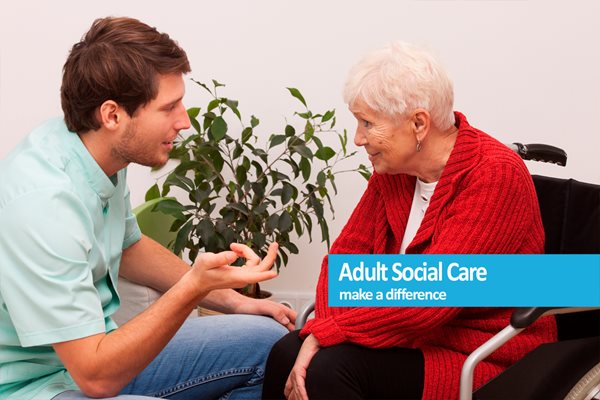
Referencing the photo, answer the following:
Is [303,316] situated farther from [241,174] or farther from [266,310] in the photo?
[241,174]

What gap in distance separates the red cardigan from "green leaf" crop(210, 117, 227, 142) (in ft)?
4.14

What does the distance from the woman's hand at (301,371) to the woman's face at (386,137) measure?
44cm

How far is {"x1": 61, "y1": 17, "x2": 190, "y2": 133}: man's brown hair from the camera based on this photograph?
1.75m

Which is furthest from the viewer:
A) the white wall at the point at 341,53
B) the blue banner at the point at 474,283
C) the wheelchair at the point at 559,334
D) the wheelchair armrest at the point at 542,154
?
the white wall at the point at 341,53

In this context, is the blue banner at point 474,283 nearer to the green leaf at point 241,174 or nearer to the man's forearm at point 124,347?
the man's forearm at point 124,347

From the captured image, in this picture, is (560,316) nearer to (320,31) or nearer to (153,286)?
(153,286)

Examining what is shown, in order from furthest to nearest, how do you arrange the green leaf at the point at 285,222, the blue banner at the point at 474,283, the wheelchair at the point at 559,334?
the green leaf at the point at 285,222 → the blue banner at the point at 474,283 → the wheelchair at the point at 559,334

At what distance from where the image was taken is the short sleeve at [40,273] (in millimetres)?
1589

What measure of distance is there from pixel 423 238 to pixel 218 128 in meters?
1.33

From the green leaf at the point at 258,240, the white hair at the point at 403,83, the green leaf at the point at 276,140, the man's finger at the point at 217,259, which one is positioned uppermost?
the white hair at the point at 403,83

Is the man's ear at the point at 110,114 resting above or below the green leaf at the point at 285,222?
above

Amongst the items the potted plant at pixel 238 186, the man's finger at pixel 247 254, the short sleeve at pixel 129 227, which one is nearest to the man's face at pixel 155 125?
the short sleeve at pixel 129 227

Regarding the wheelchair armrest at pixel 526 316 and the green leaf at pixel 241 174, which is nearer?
the wheelchair armrest at pixel 526 316

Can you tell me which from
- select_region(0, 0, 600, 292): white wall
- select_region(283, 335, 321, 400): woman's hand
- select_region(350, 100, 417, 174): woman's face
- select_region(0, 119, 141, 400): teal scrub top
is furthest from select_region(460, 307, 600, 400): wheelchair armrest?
select_region(0, 0, 600, 292): white wall
